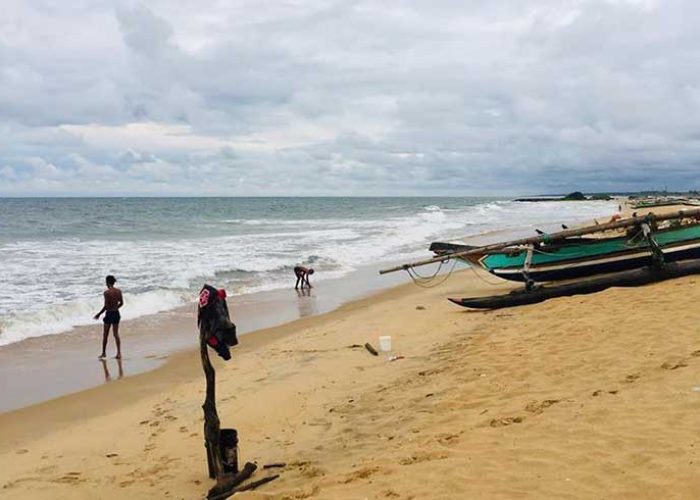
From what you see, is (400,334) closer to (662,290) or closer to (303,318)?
(303,318)

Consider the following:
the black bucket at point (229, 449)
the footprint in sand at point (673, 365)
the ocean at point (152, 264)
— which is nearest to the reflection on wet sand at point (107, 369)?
the ocean at point (152, 264)

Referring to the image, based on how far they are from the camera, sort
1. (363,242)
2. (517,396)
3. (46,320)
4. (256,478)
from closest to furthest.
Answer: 1. (256,478)
2. (517,396)
3. (46,320)
4. (363,242)

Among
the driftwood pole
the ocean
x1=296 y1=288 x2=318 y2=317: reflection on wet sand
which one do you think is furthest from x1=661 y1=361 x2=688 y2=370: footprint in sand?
the ocean

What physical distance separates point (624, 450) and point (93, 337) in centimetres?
1031

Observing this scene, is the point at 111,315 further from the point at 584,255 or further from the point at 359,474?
the point at 584,255

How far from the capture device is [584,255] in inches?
526

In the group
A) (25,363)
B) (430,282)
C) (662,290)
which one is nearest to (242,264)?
(430,282)

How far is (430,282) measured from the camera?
1759 cm

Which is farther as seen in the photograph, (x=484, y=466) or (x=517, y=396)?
(x=517, y=396)

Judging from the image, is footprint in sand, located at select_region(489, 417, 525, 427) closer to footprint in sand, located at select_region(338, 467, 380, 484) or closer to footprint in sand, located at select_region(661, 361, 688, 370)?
footprint in sand, located at select_region(338, 467, 380, 484)

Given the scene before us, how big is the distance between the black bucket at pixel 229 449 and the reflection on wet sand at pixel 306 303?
28.9ft

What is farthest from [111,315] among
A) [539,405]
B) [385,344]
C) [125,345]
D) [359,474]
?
[539,405]

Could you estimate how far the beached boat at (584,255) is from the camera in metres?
12.9

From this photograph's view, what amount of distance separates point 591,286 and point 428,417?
6961 mm
